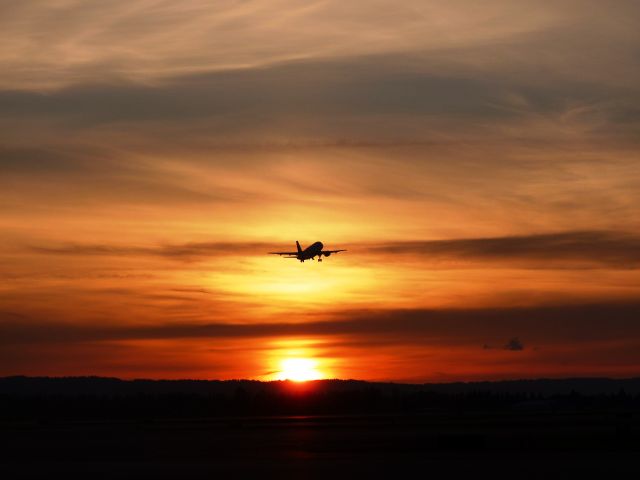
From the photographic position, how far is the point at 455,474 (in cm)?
5762

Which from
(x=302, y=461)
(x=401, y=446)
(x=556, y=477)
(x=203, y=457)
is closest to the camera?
(x=556, y=477)

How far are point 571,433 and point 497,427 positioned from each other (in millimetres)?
15437

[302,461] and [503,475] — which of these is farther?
[302,461]

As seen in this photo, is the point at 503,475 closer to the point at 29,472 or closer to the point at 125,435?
the point at 29,472

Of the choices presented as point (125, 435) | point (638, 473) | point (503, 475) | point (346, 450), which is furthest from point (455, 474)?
point (125, 435)

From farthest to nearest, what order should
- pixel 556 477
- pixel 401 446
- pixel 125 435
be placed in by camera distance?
pixel 125 435 < pixel 401 446 < pixel 556 477

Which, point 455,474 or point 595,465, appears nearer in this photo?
point 455,474

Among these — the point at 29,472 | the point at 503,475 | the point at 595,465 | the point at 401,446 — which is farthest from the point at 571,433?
the point at 29,472

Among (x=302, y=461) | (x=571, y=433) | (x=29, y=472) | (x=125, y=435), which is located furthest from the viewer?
(x=125, y=435)

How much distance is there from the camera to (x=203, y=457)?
7238cm

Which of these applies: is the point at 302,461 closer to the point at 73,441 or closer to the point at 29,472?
the point at 29,472

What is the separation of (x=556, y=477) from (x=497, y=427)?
56281 mm

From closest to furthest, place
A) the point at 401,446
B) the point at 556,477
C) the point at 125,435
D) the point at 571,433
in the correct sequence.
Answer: the point at 556,477 → the point at 401,446 → the point at 571,433 → the point at 125,435

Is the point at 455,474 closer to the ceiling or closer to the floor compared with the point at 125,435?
closer to the floor
